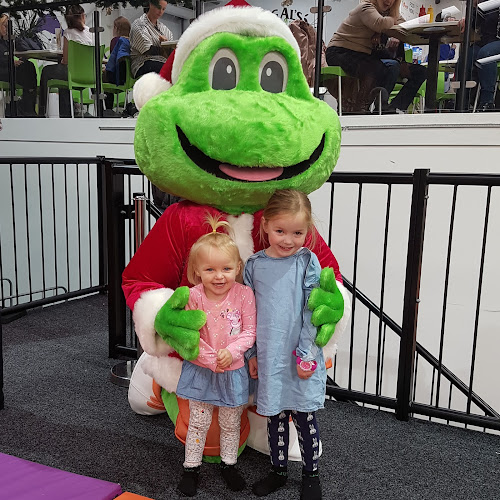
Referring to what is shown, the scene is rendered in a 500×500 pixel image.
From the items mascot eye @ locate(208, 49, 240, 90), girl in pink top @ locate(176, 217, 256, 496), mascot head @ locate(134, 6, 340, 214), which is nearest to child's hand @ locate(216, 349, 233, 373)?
girl in pink top @ locate(176, 217, 256, 496)

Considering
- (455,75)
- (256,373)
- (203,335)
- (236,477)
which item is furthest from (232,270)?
(455,75)

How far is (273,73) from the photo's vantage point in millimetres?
1834

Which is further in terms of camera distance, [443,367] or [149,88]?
[443,367]

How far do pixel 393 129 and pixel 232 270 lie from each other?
9.79ft

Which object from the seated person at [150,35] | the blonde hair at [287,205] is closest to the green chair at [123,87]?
the seated person at [150,35]

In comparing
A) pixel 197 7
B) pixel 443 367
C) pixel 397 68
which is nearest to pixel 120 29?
pixel 197 7

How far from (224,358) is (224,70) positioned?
94 cm

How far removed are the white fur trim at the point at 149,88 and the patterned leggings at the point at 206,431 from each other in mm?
1091

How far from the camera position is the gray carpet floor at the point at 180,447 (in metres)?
1.98

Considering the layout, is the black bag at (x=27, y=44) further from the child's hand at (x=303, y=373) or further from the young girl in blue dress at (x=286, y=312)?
the child's hand at (x=303, y=373)

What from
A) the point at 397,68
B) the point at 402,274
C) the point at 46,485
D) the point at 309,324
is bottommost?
the point at 46,485

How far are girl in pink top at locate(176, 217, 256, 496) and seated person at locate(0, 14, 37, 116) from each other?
A: 5.21 meters

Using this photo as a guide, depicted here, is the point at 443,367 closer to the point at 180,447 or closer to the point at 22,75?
the point at 180,447

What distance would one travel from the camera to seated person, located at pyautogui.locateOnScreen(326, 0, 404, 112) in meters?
4.57
